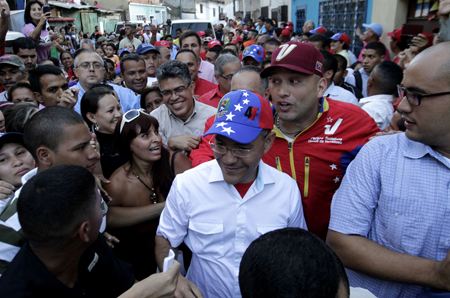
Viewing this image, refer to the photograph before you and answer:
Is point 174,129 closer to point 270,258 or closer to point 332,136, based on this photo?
point 332,136

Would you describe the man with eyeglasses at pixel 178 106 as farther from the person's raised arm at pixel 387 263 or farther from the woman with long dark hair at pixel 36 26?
the woman with long dark hair at pixel 36 26

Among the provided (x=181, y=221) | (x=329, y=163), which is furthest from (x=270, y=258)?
(x=329, y=163)

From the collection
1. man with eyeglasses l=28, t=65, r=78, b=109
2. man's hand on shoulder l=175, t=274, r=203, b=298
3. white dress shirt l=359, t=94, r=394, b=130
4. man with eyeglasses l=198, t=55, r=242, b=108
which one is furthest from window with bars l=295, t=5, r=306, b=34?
man's hand on shoulder l=175, t=274, r=203, b=298

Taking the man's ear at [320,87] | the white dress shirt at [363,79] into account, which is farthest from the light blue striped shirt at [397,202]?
the white dress shirt at [363,79]

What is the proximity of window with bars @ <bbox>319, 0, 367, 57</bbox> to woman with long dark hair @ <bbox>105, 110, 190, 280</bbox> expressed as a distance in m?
8.55

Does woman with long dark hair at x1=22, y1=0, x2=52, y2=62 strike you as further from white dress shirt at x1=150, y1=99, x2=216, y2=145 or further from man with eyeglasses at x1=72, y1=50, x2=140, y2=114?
white dress shirt at x1=150, y1=99, x2=216, y2=145

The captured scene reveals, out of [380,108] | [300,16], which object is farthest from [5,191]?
[300,16]

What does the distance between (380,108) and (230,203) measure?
98.5 inches

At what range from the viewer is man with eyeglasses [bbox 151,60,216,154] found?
3.30 m

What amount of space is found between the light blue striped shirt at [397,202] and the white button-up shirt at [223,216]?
0.31 meters

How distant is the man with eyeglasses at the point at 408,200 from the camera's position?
4.70 ft

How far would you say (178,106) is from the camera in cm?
334

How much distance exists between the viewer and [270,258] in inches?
40.2

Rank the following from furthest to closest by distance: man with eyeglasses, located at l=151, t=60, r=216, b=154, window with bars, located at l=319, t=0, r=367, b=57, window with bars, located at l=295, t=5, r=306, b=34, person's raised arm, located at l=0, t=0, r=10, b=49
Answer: window with bars, located at l=295, t=5, r=306, b=34 < window with bars, located at l=319, t=0, r=367, b=57 < person's raised arm, located at l=0, t=0, r=10, b=49 < man with eyeglasses, located at l=151, t=60, r=216, b=154
